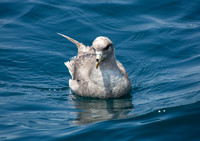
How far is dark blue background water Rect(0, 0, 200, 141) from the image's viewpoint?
5.97 m

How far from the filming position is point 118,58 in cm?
1039

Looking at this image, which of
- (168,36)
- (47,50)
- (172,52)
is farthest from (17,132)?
(168,36)

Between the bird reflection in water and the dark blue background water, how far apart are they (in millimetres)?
19

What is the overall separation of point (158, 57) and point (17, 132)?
5356mm

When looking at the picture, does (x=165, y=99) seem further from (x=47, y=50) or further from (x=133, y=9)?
(x=133, y=9)

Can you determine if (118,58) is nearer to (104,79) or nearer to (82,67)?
(82,67)

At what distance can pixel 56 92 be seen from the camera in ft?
27.5

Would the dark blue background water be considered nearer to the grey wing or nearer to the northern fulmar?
the northern fulmar

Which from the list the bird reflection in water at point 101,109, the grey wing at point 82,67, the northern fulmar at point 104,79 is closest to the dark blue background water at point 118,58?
the bird reflection in water at point 101,109

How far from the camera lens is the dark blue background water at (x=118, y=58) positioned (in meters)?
5.97

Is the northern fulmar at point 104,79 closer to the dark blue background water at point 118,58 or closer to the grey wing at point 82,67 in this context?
the grey wing at point 82,67

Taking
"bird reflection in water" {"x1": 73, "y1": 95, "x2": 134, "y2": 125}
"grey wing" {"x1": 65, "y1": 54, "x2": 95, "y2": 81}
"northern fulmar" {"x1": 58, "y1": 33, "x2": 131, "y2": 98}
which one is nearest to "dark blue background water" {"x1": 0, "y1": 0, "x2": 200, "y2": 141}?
"bird reflection in water" {"x1": 73, "y1": 95, "x2": 134, "y2": 125}

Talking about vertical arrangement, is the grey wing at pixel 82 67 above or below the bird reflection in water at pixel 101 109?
above

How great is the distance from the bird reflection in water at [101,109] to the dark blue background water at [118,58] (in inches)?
0.8
